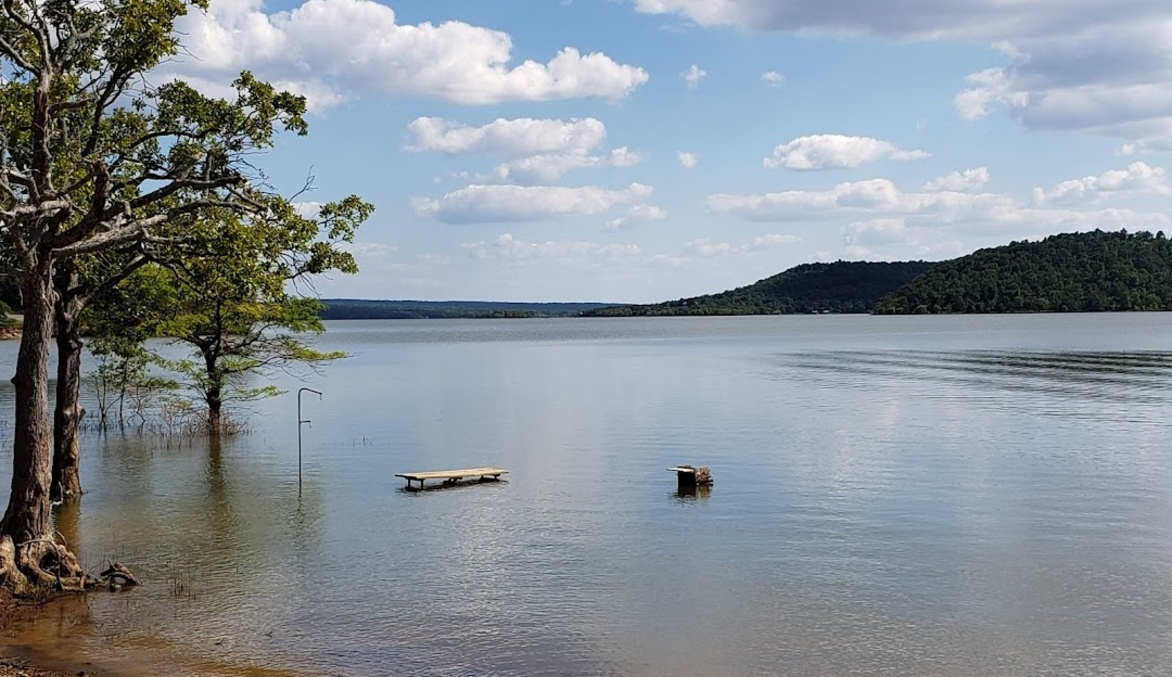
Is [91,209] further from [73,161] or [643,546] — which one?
[643,546]

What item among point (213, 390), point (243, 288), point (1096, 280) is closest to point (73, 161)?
point (243, 288)

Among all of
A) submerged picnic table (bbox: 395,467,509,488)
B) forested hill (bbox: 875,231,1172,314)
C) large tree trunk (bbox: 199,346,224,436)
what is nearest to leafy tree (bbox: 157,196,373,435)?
large tree trunk (bbox: 199,346,224,436)

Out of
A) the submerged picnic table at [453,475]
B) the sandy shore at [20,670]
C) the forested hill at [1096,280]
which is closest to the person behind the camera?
the sandy shore at [20,670]

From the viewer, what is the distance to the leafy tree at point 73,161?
52.0 ft

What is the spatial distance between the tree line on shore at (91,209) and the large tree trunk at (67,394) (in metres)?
0.04

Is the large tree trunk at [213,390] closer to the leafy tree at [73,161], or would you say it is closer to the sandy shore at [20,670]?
the leafy tree at [73,161]

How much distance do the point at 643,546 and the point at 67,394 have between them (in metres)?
12.5

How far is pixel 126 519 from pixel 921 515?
17.5 metres

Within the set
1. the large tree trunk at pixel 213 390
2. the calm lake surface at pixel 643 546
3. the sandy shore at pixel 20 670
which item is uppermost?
the large tree trunk at pixel 213 390

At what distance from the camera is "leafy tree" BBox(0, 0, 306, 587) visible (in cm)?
1586

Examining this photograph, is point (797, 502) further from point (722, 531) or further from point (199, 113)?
point (199, 113)

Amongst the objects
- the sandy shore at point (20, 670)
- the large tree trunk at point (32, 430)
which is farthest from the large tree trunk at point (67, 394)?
the sandy shore at point (20, 670)

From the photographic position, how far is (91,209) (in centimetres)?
1522

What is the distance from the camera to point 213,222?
18.9 meters
